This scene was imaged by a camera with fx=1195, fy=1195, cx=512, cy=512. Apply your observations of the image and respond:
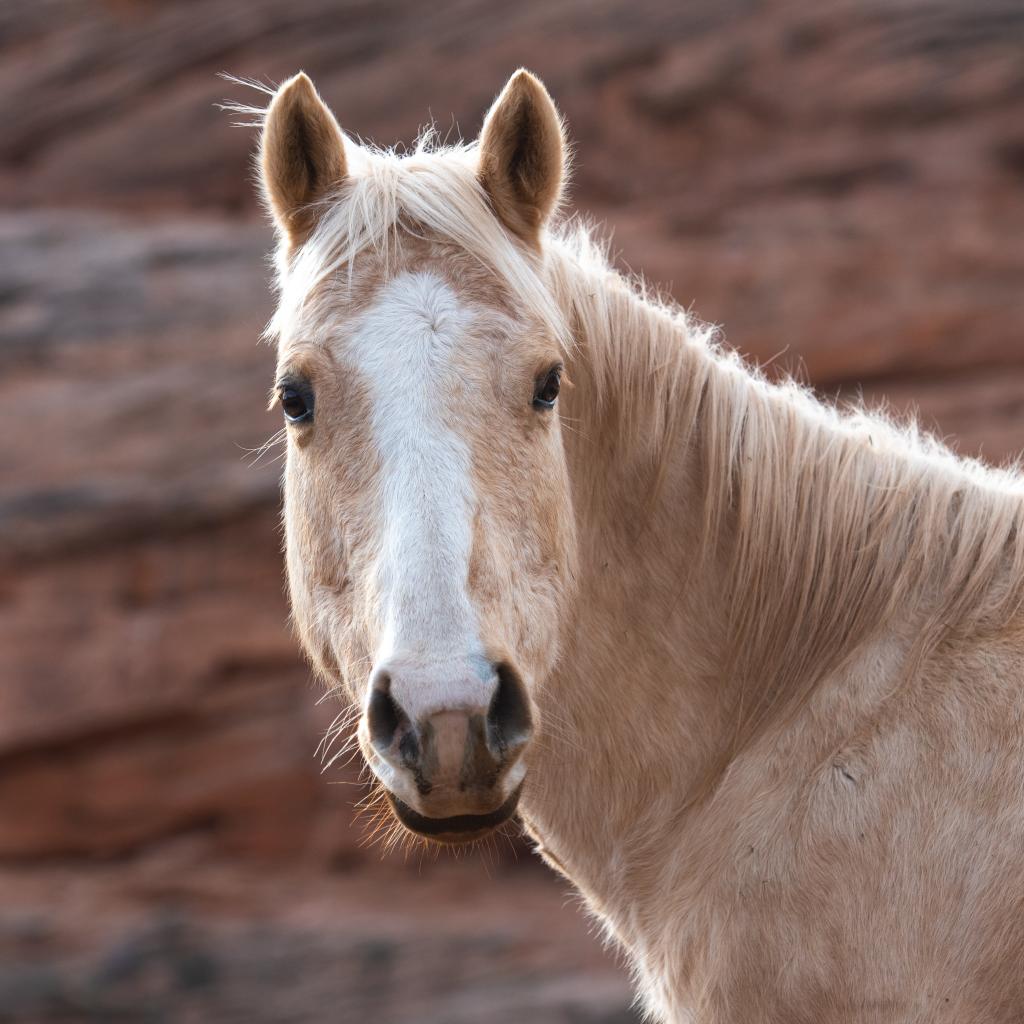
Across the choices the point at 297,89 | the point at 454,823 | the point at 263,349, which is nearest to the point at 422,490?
the point at 454,823

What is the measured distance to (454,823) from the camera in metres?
2.51

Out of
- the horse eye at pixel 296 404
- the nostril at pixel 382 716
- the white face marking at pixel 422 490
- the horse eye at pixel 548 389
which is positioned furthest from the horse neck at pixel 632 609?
the nostril at pixel 382 716

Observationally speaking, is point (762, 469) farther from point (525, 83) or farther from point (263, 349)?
point (263, 349)

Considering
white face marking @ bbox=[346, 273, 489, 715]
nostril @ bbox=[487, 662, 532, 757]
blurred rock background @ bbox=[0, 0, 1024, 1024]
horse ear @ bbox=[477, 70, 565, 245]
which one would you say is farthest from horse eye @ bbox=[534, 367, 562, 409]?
blurred rock background @ bbox=[0, 0, 1024, 1024]

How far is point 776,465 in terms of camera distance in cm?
322

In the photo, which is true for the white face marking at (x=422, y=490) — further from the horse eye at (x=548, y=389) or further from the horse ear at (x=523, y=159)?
the horse ear at (x=523, y=159)

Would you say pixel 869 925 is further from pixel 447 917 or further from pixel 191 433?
pixel 191 433

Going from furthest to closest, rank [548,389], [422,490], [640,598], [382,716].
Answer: [640,598] → [548,389] → [422,490] → [382,716]

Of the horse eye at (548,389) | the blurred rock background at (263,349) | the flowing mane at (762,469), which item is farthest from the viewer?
the blurred rock background at (263,349)

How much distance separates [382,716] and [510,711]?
266mm

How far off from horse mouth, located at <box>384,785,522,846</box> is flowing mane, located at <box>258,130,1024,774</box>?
0.89 meters

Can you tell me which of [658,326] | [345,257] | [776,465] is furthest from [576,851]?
[345,257]

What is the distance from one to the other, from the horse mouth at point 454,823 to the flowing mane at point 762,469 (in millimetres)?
890

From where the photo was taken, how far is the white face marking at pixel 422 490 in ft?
7.91
